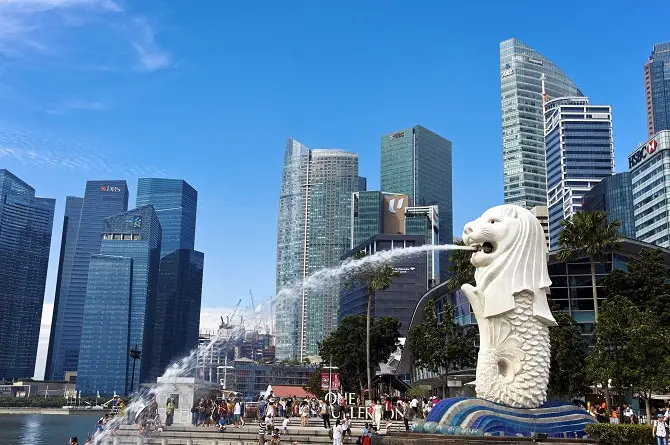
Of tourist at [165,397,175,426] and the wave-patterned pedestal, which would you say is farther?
tourist at [165,397,175,426]

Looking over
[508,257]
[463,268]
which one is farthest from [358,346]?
[508,257]

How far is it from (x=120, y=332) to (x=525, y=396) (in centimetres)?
18336

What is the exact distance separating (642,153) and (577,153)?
180 feet

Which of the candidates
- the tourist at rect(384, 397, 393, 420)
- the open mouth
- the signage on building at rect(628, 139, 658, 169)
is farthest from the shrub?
the signage on building at rect(628, 139, 658, 169)

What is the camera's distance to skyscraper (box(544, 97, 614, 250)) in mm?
165875

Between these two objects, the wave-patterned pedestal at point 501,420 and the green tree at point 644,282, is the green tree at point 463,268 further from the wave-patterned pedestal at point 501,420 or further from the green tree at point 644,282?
the wave-patterned pedestal at point 501,420

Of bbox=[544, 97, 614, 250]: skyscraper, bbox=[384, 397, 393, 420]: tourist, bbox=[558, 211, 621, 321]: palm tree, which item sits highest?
bbox=[544, 97, 614, 250]: skyscraper

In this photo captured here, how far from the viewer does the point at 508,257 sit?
23.5 metres

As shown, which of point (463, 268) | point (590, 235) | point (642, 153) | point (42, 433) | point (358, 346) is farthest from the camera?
point (642, 153)

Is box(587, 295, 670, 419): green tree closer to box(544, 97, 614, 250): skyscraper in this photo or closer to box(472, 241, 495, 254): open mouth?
box(472, 241, 495, 254): open mouth

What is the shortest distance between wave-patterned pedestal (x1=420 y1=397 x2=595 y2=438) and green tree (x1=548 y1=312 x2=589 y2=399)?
17.5m

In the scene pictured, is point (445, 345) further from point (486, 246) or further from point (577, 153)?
point (577, 153)

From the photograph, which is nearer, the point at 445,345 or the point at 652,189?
the point at 445,345

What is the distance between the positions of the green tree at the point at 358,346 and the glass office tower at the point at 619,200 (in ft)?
255
